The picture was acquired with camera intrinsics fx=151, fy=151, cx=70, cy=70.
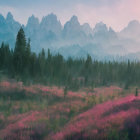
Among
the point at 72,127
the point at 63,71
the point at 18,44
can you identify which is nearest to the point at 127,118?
the point at 72,127

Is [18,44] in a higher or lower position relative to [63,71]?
higher

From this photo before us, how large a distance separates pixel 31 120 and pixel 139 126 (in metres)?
7.00

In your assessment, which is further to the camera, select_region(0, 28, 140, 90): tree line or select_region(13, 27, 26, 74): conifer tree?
select_region(13, 27, 26, 74): conifer tree

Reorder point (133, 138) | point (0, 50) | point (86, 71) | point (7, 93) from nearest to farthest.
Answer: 1. point (133, 138)
2. point (7, 93)
3. point (0, 50)
4. point (86, 71)

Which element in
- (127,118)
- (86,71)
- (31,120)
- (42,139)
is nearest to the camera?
(127,118)

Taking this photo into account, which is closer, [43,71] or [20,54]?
[20,54]

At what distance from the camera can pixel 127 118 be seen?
284 inches

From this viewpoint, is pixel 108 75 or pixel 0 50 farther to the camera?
pixel 108 75

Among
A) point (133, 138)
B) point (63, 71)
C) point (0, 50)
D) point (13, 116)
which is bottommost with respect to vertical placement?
point (13, 116)

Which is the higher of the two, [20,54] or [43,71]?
[20,54]

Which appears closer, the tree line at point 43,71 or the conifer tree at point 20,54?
the tree line at point 43,71

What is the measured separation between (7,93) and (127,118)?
15.8 m

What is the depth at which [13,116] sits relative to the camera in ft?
39.3

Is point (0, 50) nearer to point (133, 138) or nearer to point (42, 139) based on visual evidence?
point (42, 139)
